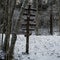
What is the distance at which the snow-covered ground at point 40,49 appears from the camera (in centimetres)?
1157

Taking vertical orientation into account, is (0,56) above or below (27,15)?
below

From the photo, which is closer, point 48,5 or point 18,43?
point 18,43

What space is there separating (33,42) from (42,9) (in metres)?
16.0

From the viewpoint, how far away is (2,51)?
11320mm

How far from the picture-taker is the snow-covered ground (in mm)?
11566

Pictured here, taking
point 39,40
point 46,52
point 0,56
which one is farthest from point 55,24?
point 0,56

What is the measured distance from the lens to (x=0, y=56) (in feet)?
35.8

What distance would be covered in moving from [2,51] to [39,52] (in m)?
1.99

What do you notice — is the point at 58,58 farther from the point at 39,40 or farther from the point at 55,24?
the point at 55,24

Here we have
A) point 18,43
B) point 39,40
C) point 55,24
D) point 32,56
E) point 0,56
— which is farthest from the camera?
point 55,24

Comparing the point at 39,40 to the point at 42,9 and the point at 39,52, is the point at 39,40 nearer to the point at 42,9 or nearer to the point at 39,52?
the point at 39,52

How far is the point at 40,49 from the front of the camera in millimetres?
12797

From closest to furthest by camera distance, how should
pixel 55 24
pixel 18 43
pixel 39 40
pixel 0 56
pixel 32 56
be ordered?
pixel 0 56, pixel 32 56, pixel 18 43, pixel 39 40, pixel 55 24

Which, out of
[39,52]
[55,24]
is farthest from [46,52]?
[55,24]
